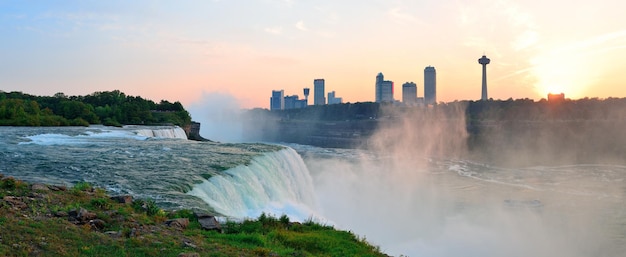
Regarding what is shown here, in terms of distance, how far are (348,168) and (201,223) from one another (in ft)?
130

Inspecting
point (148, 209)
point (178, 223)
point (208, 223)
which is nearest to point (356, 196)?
point (148, 209)

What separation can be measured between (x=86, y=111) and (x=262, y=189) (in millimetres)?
44563

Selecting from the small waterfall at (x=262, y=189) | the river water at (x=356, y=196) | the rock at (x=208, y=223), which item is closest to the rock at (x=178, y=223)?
the rock at (x=208, y=223)

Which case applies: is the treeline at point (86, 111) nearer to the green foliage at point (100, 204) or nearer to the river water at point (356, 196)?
the river water at point (356, 196)

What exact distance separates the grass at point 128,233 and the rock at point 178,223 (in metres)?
0.11

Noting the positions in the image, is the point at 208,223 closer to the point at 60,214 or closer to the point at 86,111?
the point at 60,214

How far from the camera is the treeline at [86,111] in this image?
1804 inches

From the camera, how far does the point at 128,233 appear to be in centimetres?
793

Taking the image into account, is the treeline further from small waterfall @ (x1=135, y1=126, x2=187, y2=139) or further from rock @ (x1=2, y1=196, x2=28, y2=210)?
rock @ (x1=2, y1=196, x2=28, y2=210)

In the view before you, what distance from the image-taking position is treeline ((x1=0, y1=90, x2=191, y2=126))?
45812 millimetres

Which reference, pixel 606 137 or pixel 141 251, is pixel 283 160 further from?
pixel 606 137

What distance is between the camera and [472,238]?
2227 centimetres

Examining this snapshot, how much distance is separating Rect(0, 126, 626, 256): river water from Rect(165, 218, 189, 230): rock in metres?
2.67

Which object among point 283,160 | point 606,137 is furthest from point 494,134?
point 283,160
